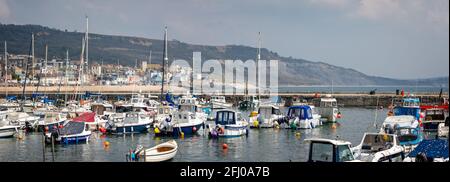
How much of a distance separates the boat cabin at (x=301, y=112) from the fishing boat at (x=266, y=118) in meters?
1.13

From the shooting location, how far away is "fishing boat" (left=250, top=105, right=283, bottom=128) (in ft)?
127

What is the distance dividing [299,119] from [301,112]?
30.7 inches

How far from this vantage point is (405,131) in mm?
25812

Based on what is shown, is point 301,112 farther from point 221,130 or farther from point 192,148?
point 192,148

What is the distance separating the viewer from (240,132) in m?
32.2

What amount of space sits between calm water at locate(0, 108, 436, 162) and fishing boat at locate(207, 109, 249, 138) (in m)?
0.58

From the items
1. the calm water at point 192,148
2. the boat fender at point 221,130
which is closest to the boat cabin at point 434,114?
the calm water at point 192,148

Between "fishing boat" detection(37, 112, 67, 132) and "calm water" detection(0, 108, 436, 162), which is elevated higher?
"fishing boat" detection(37, 112, 67, 132)

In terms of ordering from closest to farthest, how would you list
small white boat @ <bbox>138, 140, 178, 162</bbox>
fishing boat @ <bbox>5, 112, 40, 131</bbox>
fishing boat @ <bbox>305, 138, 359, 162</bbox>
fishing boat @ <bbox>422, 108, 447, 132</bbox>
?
fishing boat @ <bbox>305, 138, 359, 162</bbox> → small white boat @ <bbox>138, 140, 178, 162</bbox> → fishing boat @ <bbox>422, 108, 447, 132</bbox> → fishing boat @ <bbox>5, 112, 40, 131</bbox>

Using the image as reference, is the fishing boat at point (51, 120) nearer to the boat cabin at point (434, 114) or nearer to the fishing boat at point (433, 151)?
the boat cabin at point (434, 114)

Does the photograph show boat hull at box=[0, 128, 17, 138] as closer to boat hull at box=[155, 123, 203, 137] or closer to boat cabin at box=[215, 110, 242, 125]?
boat hull at box=[155, 123, 203, 137]

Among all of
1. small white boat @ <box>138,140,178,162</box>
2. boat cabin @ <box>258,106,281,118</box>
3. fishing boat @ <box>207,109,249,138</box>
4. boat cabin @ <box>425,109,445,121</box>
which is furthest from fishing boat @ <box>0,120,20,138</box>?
boat cabin @ <box>425,109,445,121</box>
